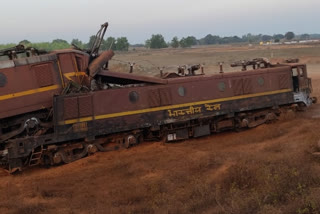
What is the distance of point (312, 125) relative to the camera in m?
15.0

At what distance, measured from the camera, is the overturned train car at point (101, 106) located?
1179 cm

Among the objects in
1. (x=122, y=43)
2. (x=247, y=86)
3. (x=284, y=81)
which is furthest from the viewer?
(x=122, y=43)

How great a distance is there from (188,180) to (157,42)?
124 metres

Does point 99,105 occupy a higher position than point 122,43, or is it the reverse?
point 122,43

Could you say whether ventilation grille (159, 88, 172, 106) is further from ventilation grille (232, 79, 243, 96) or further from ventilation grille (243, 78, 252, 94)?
ventilation grille (243, 78, 252, 94)

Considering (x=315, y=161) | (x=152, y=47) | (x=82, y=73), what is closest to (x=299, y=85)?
(x=315, y=161)

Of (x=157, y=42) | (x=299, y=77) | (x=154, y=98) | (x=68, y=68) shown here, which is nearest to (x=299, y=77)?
(x=299, y=77)

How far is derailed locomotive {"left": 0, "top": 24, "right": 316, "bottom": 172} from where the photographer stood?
11797 millimetres

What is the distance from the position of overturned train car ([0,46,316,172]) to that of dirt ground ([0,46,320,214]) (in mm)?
621

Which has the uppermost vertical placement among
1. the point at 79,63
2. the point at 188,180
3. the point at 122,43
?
the point at 122,43

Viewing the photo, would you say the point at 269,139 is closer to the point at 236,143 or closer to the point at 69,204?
the point at 236,143

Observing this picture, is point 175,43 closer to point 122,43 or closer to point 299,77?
A: point 122,43

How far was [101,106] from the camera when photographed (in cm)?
1266

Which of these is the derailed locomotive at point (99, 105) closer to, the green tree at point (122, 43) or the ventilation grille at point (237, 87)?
the ventilation grille at point (237, 87)
